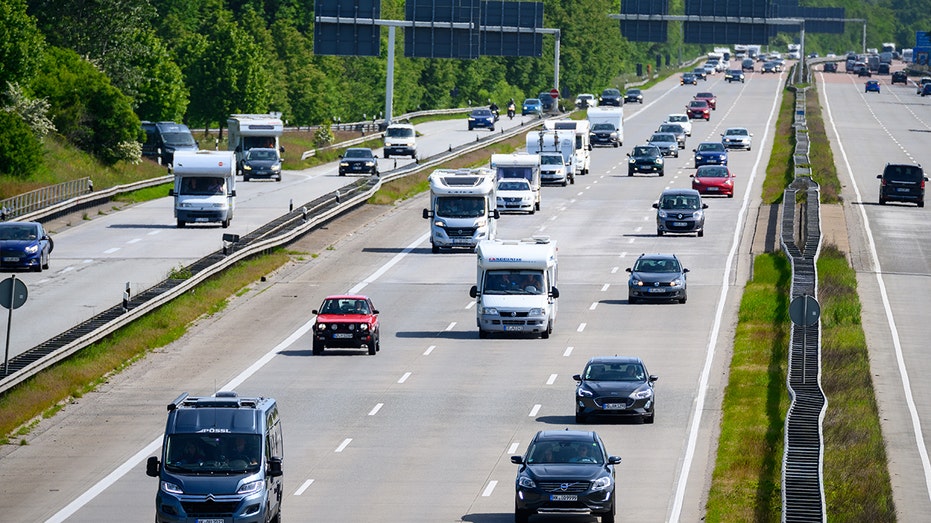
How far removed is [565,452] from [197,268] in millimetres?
32497

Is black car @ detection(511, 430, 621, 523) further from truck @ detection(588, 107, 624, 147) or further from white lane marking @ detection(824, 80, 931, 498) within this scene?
truck @ detection(588, 107, 624, 147)

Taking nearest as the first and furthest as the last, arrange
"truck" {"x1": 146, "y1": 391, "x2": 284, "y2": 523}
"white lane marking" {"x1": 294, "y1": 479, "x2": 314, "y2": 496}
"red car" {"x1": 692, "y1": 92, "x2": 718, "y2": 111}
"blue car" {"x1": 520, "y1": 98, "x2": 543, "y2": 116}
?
"truck" {"x1": 146, "y1": 391, "x2": 284, "y2": 523} < "white lane marking" {"x1": 294, "y1": 479, "x2": 314, "y2": 496} < "red car" {"x1": 692, "y1": 92, "x2": 718, "y2": 111} < "blue car" {"x1": 520, "y1": 98, "x2": 543, "y2": 116}

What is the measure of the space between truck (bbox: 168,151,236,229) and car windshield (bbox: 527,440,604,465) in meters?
46.2

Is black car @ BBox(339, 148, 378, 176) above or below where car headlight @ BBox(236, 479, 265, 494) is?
below

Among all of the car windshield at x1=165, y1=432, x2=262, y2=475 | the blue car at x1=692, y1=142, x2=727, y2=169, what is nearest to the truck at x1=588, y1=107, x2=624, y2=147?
the blue car at x1=692, y1=142, x2=727, y2=169

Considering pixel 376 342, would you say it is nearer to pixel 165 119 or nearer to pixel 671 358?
pixel 671 358

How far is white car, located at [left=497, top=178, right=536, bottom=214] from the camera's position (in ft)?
268

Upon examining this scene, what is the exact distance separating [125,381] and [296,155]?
7305cm

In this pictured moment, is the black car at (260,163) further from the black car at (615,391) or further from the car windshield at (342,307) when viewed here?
the black car at (615,391)

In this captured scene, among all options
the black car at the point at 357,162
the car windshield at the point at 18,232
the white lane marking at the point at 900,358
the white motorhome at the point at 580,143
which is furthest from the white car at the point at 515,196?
the car windshield at the point at 18,232

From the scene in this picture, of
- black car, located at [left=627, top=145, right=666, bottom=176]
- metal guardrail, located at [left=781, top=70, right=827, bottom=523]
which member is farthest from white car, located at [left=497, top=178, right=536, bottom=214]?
black car, located at [left=627, top=145, right=666, bottom=176]

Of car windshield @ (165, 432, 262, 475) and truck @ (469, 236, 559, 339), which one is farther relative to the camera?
truck @ (469, 236, 559, 339)

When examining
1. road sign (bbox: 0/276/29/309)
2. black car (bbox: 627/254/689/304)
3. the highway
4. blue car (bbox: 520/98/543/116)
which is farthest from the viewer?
blue car (bbox: 520/98/543/116)

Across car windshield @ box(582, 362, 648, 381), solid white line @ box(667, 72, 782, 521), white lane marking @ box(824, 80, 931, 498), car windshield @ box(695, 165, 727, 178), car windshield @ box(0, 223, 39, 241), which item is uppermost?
car windshield @ box(695, 165, 727, 178)
